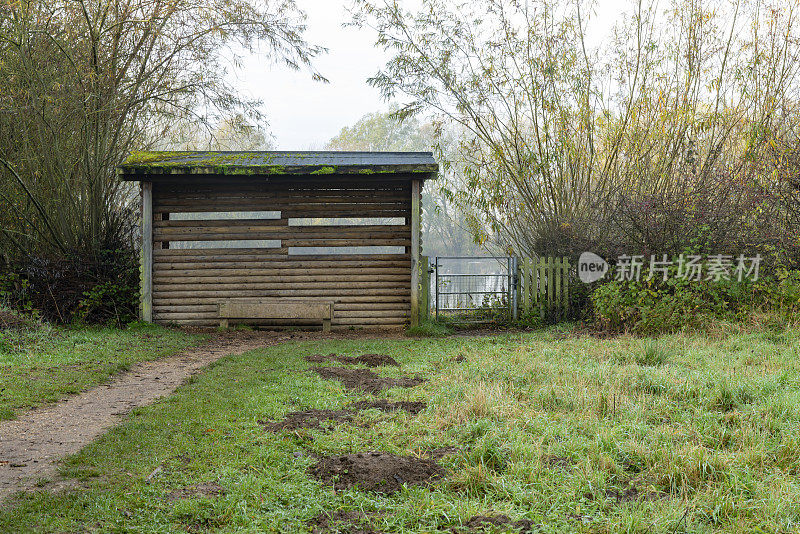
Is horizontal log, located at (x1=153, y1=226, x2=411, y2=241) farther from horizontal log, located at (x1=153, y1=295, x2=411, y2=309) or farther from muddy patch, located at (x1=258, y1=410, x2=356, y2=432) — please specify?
muddy patch, located at (x1=258, y1=410, x2=356, y2=432)

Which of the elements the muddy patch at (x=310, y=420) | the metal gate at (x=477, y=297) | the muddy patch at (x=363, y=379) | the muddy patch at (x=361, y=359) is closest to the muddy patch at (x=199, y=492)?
the muddy patch at (x=310, y=420)

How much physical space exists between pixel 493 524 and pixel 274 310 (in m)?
8.83

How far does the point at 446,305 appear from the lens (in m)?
13.2

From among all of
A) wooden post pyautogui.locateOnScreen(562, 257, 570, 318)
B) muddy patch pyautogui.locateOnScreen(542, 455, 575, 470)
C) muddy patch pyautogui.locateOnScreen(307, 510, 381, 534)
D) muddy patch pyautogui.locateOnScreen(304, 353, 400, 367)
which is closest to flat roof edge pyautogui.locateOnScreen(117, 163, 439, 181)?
wooden post pyautogui.locateOnScreen(562, 257, 570, 318)

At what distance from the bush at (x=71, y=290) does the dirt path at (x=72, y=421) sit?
3.65 meters

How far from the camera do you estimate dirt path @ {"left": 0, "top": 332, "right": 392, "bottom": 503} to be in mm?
4145

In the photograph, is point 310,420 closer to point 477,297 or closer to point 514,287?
point 514,287

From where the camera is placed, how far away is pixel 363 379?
22.9ft

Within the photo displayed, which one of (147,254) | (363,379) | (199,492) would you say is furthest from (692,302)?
(147,254)

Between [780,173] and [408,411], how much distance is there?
7588 mm

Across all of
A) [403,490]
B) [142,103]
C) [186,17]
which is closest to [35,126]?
[142,103]

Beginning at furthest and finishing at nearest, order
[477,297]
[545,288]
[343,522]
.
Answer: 1. [477,297]
2. [545,288]
3. [343,522]

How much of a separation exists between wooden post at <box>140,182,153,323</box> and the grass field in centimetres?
563

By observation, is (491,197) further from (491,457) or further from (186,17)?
(491,457)
